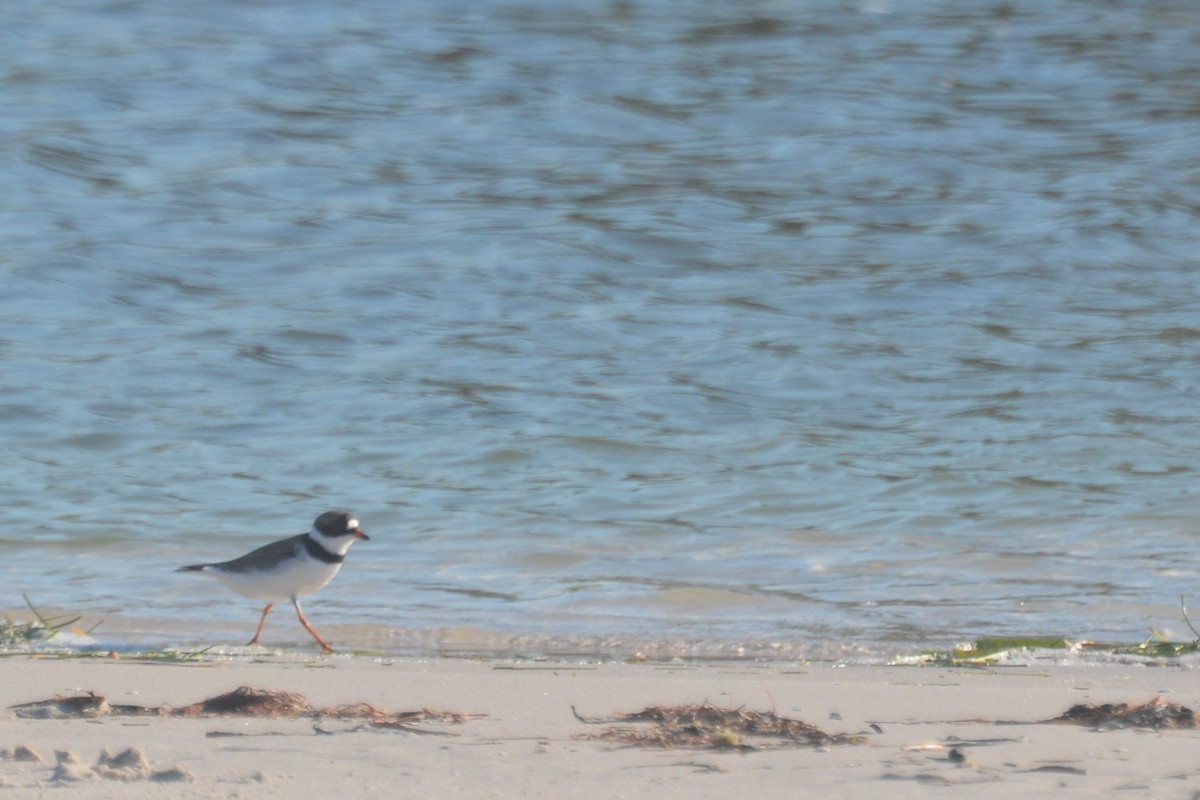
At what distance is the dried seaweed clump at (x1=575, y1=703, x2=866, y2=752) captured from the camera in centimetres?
359

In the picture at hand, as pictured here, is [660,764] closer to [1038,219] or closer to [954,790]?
[954,790]

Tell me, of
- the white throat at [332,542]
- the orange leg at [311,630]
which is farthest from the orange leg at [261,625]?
the white throat at [332,542]

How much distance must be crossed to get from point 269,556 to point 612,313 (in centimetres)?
504

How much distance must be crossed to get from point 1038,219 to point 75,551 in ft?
24.7

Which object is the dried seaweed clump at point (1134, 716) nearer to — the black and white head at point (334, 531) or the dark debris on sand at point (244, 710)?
the dark debris on sand at point (244, 710)

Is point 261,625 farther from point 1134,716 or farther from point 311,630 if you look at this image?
point 1134,716

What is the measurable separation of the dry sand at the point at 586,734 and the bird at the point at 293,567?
814mm

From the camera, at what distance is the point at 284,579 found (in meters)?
5.70

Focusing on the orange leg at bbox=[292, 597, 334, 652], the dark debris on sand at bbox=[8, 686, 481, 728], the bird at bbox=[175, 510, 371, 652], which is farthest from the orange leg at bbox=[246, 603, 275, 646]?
the dark debris on sand at bbox=[8, 686, 481, 728]

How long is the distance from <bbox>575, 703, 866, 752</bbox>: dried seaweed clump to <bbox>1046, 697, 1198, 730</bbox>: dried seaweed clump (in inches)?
21.8

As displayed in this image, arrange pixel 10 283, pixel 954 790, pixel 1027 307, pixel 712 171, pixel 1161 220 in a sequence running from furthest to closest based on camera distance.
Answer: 1. pixel 712 171
2. pixel 1161 220
3. pixel 10 283
4. pixel 1027 307
5. pixel 954 790

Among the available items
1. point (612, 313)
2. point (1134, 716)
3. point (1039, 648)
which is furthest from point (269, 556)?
point (612, 313)

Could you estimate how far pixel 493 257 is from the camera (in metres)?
11.6

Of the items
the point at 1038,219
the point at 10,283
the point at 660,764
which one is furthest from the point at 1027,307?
the point at 660,764
